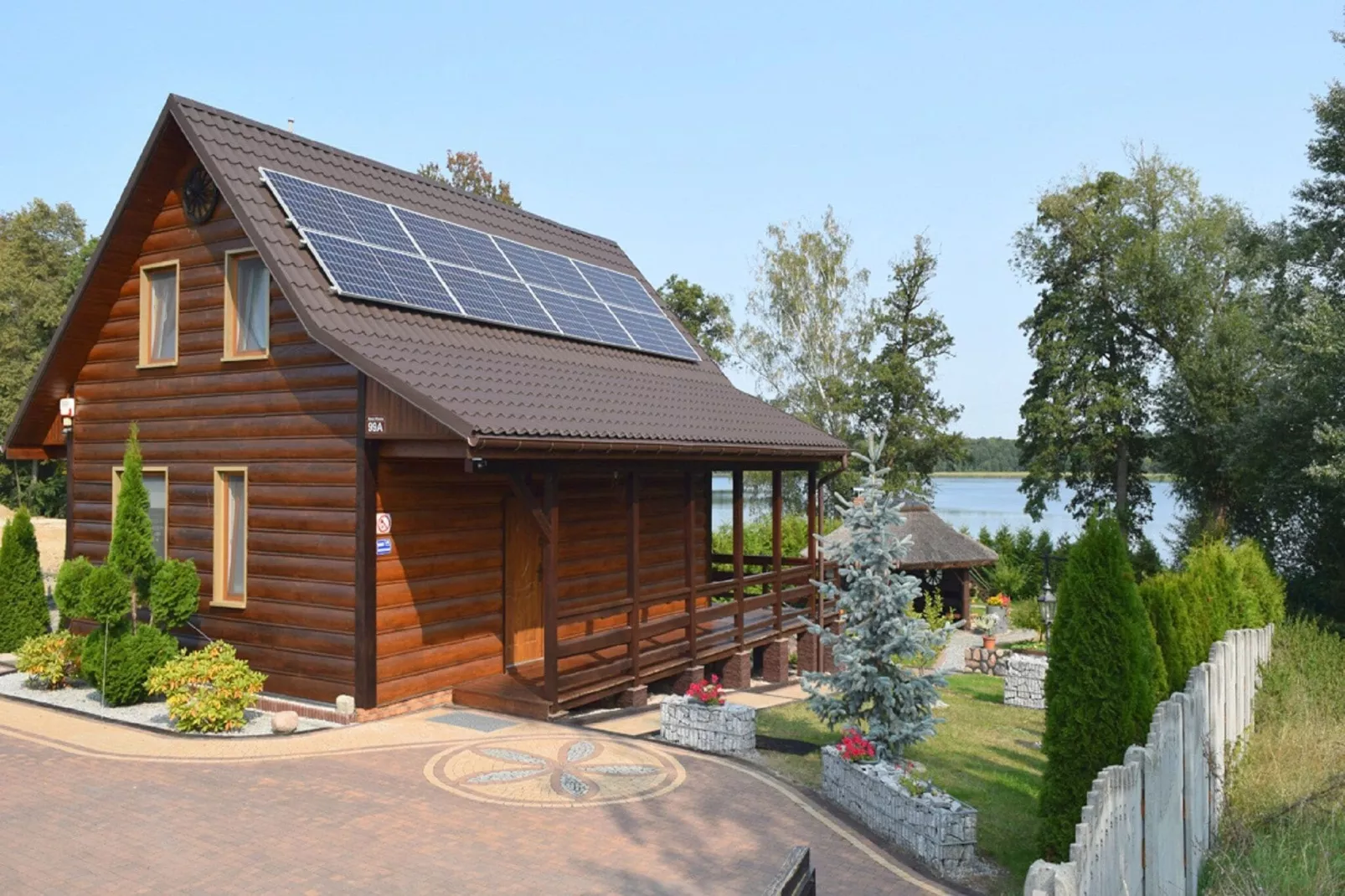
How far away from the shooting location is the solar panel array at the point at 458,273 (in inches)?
472

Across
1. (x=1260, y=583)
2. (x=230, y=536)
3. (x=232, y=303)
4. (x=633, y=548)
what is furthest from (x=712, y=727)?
(x=1260, y=583)

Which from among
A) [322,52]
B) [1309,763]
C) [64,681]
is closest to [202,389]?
[64,681]

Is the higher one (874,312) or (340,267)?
(874,312)

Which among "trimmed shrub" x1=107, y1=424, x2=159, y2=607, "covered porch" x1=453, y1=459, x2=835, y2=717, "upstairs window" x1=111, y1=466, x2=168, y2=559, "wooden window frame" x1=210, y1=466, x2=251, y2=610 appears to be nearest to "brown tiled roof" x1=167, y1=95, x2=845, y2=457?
"covered porch" x1=453, y1=459, x2=835, y2=717

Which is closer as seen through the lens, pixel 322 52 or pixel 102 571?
pixel 102 571

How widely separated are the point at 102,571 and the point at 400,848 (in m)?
6.15

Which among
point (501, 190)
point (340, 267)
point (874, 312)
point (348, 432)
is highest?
point (501, 190)

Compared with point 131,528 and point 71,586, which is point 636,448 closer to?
point 131,528

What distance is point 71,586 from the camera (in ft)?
37.3

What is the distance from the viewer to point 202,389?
12375mm

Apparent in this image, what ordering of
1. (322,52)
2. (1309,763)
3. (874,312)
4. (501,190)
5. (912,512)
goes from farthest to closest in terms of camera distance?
1. (501,190)
2. (874,312)
3. (912,512)
4. (322,52)
5. (1309,763)

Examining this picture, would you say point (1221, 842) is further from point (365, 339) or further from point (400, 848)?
point (365, 339)

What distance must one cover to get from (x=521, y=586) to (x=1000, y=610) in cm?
1766

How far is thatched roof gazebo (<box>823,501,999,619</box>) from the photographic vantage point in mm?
25359
